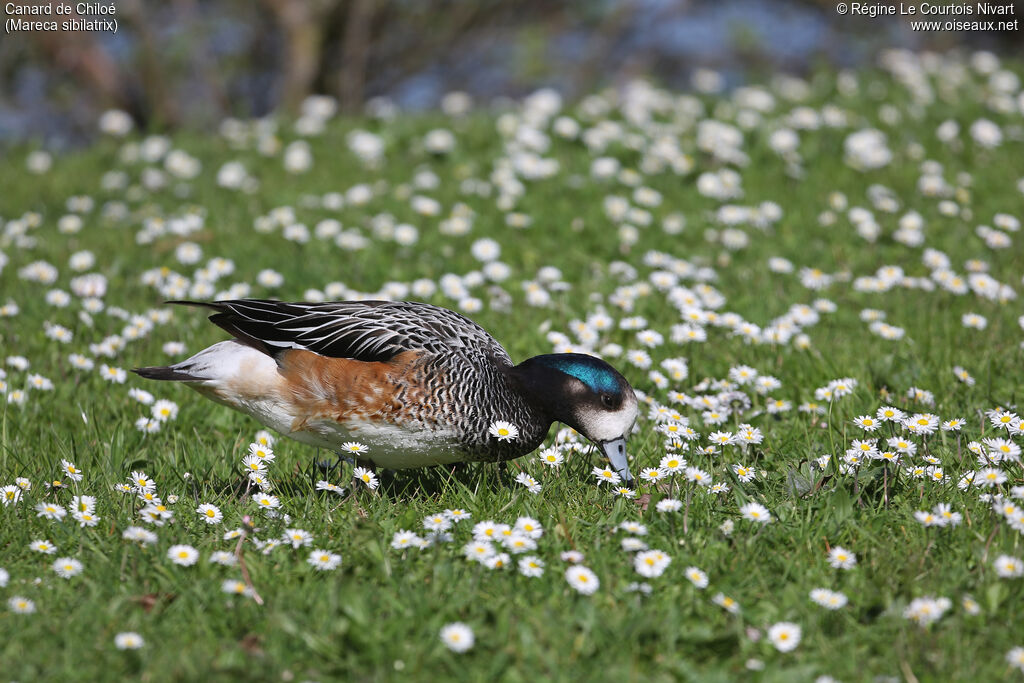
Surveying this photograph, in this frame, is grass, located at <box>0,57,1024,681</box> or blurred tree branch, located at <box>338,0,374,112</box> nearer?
grass, located at <box>0,57,1024,681</box>

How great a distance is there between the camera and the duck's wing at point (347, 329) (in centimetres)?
376

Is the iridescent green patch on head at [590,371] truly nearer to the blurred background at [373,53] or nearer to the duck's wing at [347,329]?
the duck's wing at [347,329]

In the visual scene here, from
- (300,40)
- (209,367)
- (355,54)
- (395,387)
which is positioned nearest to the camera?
(395,387)

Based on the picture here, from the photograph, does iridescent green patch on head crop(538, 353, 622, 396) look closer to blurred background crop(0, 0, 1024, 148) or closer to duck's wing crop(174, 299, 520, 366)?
duck's wing crop(174, 299, 520, 366)

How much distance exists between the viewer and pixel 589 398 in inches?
149

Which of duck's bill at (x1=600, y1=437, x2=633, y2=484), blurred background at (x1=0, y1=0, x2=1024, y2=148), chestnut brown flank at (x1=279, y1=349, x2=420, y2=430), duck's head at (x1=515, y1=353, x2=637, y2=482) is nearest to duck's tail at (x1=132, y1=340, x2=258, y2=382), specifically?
chestnut brown flank at (x1=279, y1=349, x2=420, y2=430)

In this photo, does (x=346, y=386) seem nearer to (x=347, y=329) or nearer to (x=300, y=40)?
(x=347, y=329)

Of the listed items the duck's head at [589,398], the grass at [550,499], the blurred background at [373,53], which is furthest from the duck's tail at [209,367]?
the blurred background at [373,53]

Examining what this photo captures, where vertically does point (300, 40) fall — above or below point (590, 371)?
below

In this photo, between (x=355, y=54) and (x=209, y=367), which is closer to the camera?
(x=209, y=367)

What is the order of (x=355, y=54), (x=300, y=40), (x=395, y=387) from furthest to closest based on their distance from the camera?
1. (x=355, y=54)
2. (x=300, y=40)
3. (x=395, y=387)

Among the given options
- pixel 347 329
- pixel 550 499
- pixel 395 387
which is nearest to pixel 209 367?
pixel 347 329

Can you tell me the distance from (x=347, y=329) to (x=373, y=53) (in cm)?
1029

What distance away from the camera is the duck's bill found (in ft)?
12.2
